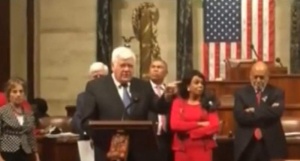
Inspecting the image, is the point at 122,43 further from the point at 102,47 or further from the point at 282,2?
the point at 282,2

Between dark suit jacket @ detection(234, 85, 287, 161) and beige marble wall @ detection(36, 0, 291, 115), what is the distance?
6.73 metres

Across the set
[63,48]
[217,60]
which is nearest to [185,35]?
[217,60]

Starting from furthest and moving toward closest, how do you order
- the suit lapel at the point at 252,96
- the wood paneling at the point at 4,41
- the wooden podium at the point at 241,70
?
the wood paneling at the point at 4,41
the wooden podium at the point at 241,70
the suit lapel at the point at 252,96

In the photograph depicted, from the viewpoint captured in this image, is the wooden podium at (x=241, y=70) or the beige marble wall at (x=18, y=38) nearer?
the wooden podium at (x=241, y=70)

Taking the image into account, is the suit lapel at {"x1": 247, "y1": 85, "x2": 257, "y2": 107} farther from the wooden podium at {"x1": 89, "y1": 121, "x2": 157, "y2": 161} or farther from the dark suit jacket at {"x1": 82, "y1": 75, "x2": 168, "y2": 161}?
the wooden podium at {"x1": 89, "y1": 121, "x2": 157, "y2": 161}

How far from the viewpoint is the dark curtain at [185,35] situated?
1452 centimetres

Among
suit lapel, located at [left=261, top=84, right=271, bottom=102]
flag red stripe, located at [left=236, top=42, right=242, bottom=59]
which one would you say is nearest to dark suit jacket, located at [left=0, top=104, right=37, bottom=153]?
suit lapel, located at [left=261, top=84, right=271, bottom=102]

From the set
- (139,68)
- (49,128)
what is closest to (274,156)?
(49,128)

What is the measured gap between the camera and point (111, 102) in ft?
18.7

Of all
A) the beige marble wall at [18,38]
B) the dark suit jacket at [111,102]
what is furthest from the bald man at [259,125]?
the beige marble wall at [18,38]

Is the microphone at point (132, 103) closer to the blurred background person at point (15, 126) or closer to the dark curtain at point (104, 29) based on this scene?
the blurred background person at point (15, 126)

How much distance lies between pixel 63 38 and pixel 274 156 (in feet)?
25.1

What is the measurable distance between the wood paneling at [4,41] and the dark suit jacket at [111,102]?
26.0ft

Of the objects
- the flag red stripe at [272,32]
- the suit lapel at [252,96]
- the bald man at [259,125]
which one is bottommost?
the bald man at [259,125]
